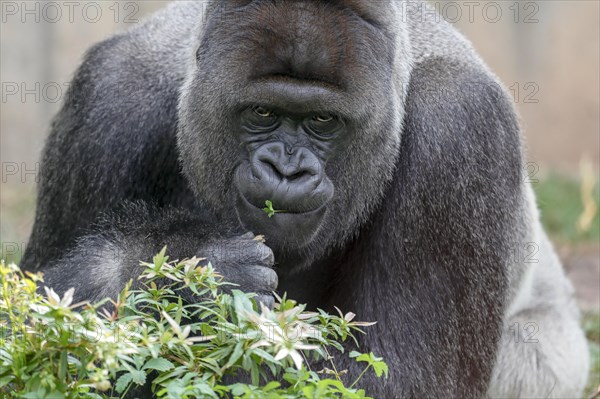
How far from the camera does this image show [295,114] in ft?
→ 15.0

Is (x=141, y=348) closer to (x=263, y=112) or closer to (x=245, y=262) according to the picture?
(x=245, y=262)

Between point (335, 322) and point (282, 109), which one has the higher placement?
point (282, 109)

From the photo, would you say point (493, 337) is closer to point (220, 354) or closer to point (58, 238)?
point (220, 354)

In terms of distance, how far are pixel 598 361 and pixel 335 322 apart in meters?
4.23

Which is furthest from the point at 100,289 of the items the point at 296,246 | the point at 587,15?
the point at 587,15

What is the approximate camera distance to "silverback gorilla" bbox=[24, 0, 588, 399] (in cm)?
448

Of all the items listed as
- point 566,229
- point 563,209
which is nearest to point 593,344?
point 566,229

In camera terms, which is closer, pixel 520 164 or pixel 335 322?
pixel 335 322

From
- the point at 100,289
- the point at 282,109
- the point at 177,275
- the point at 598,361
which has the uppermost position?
the point at 282,109

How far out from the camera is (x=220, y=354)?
3.48 metres

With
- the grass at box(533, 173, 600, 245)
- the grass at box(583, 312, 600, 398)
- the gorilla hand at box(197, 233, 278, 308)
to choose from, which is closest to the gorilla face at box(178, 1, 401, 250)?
the gorilla hand at box(197, 233, 278, 308)

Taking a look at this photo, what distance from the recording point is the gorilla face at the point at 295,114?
445 centimetres

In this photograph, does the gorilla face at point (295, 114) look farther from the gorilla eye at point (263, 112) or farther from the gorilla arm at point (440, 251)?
the gorilla arm at point (440, 251)

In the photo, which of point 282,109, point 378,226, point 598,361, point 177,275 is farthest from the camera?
point 598,361
